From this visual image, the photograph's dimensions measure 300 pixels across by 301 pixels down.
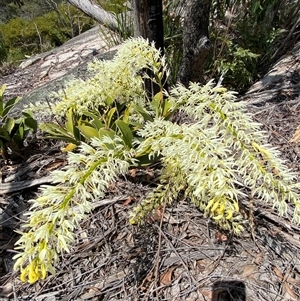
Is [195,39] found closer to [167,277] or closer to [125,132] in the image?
[125,132]

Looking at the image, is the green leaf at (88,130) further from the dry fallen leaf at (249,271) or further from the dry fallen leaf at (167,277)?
the dry fallen leaf at (249,271)

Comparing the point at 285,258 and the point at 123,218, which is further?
the point at 123,218

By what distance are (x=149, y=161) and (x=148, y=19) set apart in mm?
969

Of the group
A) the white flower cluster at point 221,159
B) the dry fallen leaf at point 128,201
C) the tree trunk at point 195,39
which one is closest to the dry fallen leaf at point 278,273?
the white flower cluster at point 221,159

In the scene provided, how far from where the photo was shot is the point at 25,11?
21641 mm

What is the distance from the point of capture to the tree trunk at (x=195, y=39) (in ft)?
7.42

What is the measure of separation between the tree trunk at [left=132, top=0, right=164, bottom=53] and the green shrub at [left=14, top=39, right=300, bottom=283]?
442mm

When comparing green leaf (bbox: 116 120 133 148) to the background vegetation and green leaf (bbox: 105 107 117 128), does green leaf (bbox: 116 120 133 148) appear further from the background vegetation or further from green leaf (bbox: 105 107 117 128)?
the background vegetation

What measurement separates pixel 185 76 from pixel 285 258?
1.43m

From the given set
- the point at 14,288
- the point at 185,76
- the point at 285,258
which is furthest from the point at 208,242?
the point at 185,76

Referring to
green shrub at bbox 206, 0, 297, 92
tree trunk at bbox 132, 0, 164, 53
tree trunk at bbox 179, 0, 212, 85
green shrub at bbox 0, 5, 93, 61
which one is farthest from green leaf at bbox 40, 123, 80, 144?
green shrub at bbox 0, 5, 93, 61

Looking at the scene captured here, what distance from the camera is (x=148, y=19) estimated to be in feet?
7.17

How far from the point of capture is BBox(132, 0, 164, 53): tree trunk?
215cm

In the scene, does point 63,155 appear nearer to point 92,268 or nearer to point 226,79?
point 92,268
